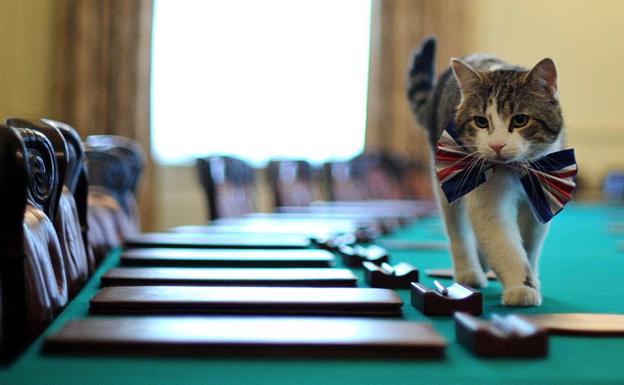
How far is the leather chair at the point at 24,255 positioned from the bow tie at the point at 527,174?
55cm

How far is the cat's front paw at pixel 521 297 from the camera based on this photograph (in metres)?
1.02

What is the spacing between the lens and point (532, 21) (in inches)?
241

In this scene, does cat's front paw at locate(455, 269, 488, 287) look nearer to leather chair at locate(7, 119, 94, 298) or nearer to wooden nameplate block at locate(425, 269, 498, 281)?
wooden nameplate block at locate(425, 269, 498, 281)

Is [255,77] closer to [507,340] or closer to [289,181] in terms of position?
[289,181]

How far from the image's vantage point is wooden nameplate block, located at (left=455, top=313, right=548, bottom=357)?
26.8 inches

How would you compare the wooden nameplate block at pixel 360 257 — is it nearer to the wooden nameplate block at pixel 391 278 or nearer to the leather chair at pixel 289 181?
the wooden nameplate block at pixel 391 278

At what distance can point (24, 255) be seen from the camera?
2.64ft

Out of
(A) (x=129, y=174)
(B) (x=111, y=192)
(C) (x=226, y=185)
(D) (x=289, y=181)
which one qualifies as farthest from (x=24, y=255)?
(D) (x=289, y=181)

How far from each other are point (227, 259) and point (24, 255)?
1.80 ft

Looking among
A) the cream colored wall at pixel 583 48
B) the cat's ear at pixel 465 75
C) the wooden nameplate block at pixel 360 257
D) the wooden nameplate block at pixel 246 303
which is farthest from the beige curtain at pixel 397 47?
the wooden nameplate block at pixel 246 303

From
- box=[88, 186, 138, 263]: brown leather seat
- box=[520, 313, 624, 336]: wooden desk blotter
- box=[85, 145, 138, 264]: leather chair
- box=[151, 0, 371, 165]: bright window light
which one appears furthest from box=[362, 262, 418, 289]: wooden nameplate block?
box=[151, 0, 371, 165]: bright window light

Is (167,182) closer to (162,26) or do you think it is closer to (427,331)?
(162,26)

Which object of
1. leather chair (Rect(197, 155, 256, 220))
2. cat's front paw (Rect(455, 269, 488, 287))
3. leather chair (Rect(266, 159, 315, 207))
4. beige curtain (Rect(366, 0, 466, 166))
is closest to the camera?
cat's front paw (Rect(455, 269, 488, 287))

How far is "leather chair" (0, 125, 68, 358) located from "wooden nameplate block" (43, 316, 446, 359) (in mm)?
65
